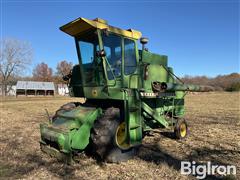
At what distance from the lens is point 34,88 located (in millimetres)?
66438

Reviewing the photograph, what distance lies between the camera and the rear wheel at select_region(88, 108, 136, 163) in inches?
208

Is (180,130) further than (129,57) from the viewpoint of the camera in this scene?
Yes

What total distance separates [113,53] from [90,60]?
711 millimetres

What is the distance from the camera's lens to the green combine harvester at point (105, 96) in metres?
5.48

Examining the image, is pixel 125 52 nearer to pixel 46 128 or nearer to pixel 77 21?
pixel 77 21

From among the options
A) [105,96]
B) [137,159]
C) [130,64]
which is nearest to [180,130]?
[137,159]

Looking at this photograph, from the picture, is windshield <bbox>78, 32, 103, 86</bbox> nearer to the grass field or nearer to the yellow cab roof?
the yellow cab roof

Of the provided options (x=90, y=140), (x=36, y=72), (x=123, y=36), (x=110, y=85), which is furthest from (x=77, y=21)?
(x=36, y=72)

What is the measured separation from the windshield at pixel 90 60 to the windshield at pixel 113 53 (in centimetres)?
29

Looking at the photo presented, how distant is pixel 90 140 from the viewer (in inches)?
227

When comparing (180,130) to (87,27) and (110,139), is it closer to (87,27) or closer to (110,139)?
(110,139)

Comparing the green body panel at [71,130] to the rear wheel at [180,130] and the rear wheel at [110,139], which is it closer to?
the rear wheel at [110,139]

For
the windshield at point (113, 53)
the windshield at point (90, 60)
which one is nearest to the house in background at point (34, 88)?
the windshield at point (90, 60)

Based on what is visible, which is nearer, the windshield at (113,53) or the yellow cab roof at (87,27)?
the yellow cab roof at (87,27)
